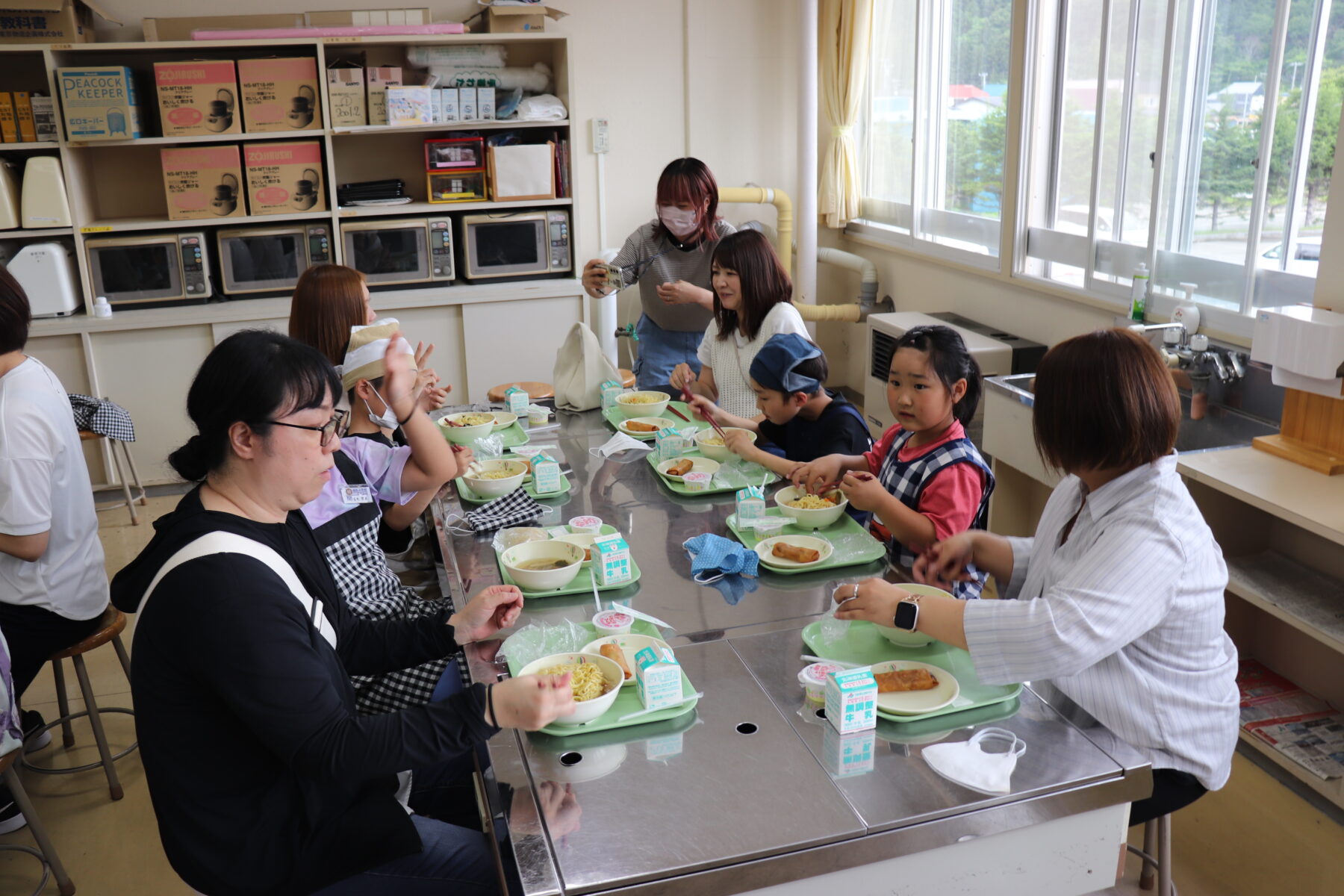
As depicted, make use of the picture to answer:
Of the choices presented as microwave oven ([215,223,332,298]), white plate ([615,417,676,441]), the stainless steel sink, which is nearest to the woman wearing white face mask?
white plate ([615,417,676,441])

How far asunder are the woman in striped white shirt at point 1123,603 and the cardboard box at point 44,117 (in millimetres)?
4257

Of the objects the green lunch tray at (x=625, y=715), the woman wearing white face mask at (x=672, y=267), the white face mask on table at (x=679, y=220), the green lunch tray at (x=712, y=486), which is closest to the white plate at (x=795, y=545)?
the green lunch tray at (x=712, y=486)

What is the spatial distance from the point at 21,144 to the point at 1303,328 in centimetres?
474

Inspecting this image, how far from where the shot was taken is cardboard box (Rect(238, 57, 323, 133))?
4.34m

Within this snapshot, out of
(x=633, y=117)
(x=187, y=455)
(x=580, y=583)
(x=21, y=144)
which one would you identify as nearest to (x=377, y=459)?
(x=580, y=583)

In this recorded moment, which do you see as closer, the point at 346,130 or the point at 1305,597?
the point at 1305,597

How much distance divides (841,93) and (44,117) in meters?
3.68

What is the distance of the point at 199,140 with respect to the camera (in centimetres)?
438

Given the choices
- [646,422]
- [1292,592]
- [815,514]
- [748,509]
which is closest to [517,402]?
[646,422]

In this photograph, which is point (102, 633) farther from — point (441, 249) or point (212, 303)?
point (441, 249)

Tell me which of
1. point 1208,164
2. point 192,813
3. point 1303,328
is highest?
point 1208,164

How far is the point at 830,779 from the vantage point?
1.31 meters

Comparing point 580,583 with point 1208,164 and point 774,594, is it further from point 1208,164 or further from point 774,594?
point 1208,164

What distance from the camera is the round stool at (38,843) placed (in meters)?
2.01
